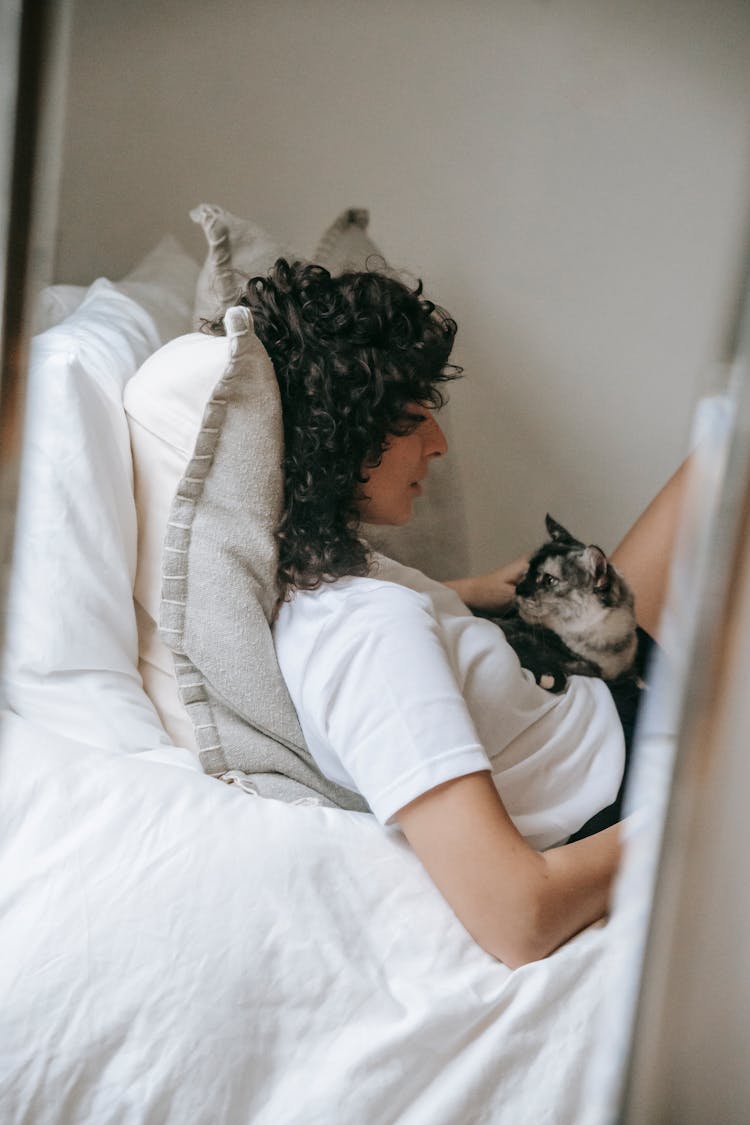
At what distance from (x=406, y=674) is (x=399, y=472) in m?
0.27

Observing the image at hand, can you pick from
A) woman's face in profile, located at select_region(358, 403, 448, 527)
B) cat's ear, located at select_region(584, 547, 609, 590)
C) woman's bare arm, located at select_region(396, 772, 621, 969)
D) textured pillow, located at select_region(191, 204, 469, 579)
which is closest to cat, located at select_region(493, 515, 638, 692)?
cat's ear, located at select_region(584, 547, 609, 590)

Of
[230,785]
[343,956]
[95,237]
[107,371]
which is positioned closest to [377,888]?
[343,956]

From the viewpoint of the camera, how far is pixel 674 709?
362mm

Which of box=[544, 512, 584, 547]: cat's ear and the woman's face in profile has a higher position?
the woman's face in profile

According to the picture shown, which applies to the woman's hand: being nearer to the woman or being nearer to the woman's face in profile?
the woman

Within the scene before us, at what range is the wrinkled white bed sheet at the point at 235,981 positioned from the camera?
614 mm

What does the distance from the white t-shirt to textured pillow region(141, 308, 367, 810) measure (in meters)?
0.03

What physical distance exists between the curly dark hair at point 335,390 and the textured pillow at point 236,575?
0.07 ft

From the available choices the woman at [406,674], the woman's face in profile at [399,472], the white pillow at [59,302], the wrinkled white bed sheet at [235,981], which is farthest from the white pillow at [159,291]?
the wrinkled white bed sheet at [235,981]

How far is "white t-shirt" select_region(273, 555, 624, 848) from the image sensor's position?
0.71 meters

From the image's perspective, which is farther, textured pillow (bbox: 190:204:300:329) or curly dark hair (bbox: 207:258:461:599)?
textured pillow (bbox: 190:204:300:329)

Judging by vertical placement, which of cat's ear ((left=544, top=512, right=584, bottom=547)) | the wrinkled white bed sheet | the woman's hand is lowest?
the wrinkled white bed sheet

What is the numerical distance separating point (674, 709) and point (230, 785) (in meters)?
0.53

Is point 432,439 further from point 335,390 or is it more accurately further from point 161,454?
point 161,454
